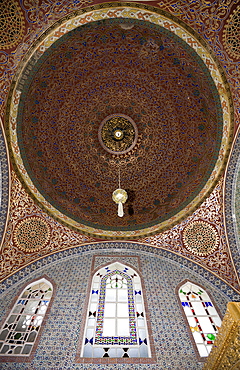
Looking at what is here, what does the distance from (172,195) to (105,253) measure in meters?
2.63

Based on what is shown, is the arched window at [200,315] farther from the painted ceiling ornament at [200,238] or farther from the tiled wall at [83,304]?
the painted ceiling ornament at [200,238]

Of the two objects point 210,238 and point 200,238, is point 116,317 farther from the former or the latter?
point 210,238

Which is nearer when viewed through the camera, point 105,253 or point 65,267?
point 65,267

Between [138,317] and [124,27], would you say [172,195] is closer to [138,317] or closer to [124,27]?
→ [138,317]

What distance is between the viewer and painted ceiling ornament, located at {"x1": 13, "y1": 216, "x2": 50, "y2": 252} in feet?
20.1

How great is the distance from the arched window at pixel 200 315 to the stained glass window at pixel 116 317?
37.1 inches

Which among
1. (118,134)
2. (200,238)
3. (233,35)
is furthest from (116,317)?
(233,35)

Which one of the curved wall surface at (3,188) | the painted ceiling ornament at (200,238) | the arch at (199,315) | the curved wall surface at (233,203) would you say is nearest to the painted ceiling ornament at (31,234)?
the curved wall surface at (3,188)

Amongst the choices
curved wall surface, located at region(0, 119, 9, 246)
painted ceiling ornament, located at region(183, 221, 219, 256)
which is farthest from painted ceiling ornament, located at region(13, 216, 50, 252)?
painted ceiling ornament, located at region(183, 221, 219, 256)

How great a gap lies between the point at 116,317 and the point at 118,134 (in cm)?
481

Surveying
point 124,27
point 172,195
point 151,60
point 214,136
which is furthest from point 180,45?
point 172,195

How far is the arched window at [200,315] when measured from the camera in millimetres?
4332

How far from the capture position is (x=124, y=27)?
5.29m

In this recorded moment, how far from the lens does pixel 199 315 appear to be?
4930 mm
